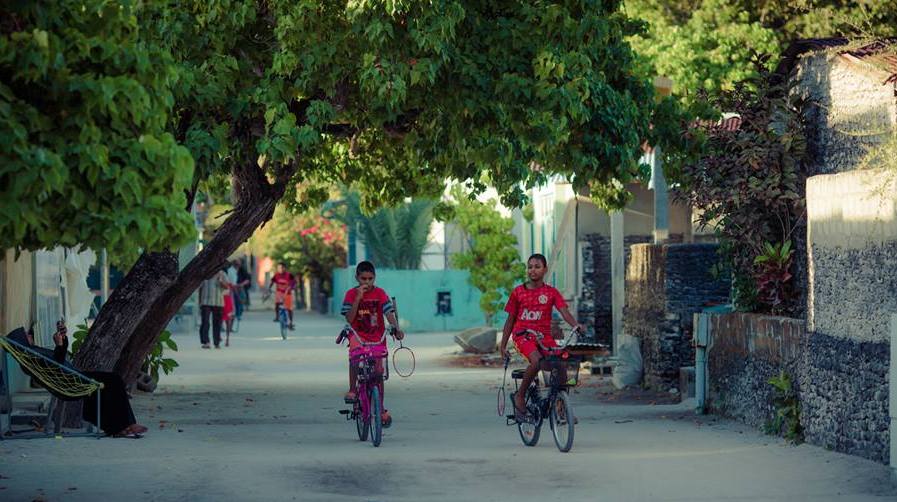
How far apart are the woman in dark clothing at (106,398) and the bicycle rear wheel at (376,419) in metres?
2.19

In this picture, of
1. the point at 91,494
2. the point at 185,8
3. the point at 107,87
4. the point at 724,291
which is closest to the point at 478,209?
the point at 724,291

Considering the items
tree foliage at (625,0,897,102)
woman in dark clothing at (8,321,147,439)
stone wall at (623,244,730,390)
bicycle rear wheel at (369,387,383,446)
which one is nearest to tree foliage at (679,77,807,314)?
stone wall at (623,244,730,390)

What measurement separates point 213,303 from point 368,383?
1691cm

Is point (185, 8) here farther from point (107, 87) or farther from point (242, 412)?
point (107, 87)

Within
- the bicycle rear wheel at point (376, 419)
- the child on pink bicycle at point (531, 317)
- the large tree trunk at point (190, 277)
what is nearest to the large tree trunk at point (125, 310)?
the large tree trunk at point (190, 277)

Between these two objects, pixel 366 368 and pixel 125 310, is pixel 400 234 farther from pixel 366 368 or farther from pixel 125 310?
pixel 366 368

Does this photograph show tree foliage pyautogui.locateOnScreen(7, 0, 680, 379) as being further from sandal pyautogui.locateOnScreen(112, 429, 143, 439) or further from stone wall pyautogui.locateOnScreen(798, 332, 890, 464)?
stone wall pyautogui.locateOnScreen(798, 332, 890, 464)

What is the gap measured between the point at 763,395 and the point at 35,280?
9521 millimetres

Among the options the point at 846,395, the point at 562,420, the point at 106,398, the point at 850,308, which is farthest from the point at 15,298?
the point at 846,395

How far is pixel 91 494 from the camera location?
11.3 meters

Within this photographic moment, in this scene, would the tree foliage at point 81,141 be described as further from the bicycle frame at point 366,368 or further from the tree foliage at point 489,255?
the tree foliage at point 489,255

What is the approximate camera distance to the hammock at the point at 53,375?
13594mm

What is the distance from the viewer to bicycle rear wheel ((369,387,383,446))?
1465cm

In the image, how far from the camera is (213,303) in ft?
103
